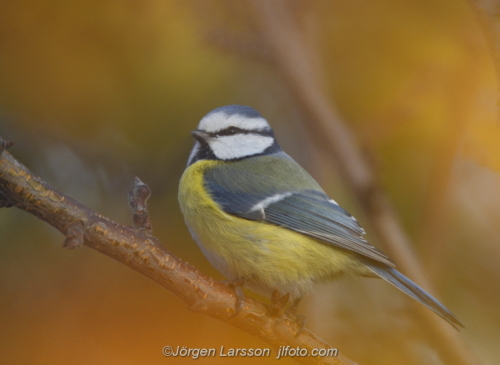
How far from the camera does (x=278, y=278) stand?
793mm

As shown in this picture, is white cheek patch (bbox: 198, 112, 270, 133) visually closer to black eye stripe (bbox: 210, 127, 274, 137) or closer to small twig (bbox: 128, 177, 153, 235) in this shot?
black eye stripe (bbox: 210, 127, 274, 137)

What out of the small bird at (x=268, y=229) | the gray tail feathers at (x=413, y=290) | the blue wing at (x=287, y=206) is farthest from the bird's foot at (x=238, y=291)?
the gray tail feathers at (x=413, y=290)

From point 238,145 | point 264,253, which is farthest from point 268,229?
point 238,145

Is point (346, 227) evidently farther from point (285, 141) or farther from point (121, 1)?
point (121, 1)

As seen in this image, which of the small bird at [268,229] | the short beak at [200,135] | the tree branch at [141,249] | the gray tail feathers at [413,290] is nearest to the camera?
the tree branch at [141,249]

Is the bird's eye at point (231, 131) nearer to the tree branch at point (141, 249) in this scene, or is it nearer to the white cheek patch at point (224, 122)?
the white cheek patch at point (224, 122)

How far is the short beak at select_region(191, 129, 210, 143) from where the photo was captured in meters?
0.91

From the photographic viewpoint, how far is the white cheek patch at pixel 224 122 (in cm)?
91

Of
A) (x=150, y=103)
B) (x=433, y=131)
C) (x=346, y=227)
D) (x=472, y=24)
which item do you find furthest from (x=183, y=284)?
(x=472, y=24)

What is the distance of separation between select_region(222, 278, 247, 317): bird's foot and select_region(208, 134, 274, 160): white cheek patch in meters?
0.27

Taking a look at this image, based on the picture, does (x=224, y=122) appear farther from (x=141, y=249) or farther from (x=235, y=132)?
(x=141, y=249)

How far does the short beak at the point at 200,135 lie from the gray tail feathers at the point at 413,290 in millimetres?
378

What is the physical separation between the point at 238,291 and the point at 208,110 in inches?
16.2

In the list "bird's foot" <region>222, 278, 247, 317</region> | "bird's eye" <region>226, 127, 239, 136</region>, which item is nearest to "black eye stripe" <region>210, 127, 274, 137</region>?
"bird's eye" <region>226, 127, 239, 136</region>
